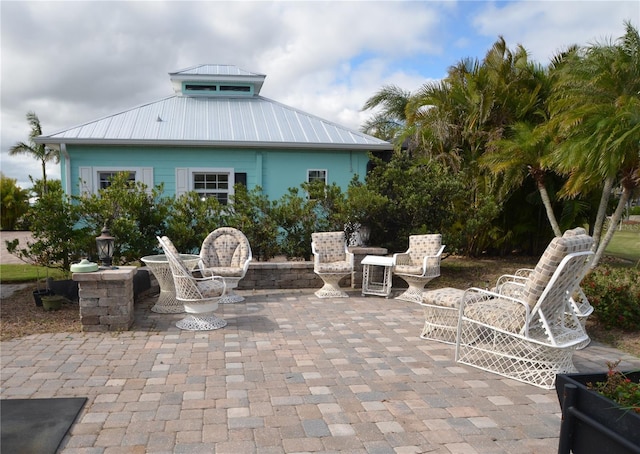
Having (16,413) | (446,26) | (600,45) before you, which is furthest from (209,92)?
(16,413)

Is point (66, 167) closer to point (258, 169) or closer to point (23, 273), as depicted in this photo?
point (23, 273)

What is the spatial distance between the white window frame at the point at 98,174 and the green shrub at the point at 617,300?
32.3 feet

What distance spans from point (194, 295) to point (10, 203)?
78.2 feet

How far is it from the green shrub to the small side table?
3.02m

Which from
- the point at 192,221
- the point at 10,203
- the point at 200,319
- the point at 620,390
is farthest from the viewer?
the point at 10,203

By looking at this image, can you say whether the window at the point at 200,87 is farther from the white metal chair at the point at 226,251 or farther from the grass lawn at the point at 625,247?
the grass lawn at the point at 625,247

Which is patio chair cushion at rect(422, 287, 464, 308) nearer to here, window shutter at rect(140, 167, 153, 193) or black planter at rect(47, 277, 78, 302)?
black planter at rect(47, 277, 78, 302)

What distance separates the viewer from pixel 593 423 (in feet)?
6.07

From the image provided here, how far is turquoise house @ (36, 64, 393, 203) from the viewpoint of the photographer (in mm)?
11617

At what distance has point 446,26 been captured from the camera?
761 cm

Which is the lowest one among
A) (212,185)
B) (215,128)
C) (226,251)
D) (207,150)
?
(226,251)

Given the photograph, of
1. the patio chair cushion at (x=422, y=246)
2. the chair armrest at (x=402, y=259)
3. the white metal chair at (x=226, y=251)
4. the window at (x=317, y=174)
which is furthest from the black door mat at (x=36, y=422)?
the window at (x=317, y=174)

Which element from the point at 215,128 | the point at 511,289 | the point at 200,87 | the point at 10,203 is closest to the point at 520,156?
the point at 511,289

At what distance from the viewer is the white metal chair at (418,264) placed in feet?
25.1
